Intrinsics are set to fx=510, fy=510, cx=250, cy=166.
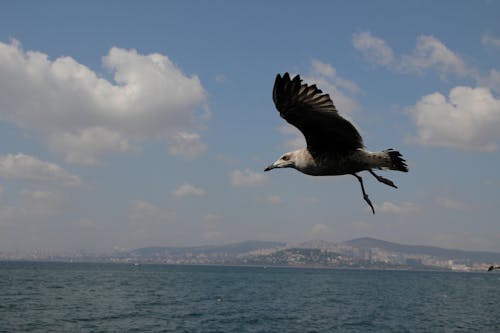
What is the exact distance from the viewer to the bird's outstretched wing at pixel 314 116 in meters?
6.92

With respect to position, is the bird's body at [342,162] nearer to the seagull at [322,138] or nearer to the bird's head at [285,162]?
the seagull at [322,138]

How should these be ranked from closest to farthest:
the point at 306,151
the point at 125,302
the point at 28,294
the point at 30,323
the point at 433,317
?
the point at 306,151 → the point at 30,323 → the point at 433,317 → the point at 125,302 → the point at 28,294

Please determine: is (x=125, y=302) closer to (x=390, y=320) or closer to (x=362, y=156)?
(x=390, y=320)

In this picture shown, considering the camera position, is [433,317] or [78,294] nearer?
[433,317]

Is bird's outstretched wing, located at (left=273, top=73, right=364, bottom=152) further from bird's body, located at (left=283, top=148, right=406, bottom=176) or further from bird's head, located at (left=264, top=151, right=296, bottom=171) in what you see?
bird's head, located at (left=264, top=151, right=296, bottom=171)

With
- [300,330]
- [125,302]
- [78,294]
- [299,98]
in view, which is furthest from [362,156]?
[78,294]

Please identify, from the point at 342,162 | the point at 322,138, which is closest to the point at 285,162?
the point at 322,138

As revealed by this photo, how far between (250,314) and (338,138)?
57.9 meters

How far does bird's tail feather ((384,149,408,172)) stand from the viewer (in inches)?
287

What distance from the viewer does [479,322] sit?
197 ft

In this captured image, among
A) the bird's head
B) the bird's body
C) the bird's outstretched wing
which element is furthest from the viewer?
the bird's head

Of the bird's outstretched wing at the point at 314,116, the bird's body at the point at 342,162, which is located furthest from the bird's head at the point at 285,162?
the bird's outstretched wing at the point at 314,116

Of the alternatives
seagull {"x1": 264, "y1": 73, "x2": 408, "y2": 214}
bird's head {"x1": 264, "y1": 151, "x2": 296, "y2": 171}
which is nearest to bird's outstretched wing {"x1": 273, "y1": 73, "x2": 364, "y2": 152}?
seagull {"x1": 264, "y1": 73, "x2": 408, "y2": 214}

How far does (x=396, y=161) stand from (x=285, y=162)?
63.6 inches
